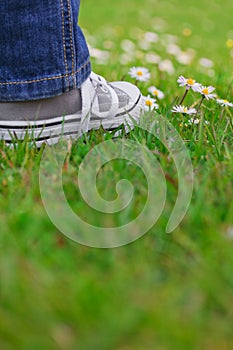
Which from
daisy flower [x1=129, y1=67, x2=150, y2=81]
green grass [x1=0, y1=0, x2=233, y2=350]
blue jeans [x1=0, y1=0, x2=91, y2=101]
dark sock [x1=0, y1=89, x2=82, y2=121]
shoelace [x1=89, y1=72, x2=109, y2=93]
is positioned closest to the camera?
green grass [x1=0, y1=0, x2=233, y2=350]

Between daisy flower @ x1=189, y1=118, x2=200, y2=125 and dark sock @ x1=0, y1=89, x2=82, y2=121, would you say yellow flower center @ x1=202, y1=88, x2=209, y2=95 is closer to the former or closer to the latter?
daisy flower @ x1=189, y1=118, x2=200, y2=125

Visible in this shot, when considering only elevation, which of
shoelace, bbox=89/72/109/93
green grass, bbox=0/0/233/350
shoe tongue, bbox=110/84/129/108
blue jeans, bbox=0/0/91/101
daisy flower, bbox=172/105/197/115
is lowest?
daisy flower, bbox=172/105/197/115

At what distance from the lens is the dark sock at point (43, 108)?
162 cm

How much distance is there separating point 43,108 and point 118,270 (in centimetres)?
81

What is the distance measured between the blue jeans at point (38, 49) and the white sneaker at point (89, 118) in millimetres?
74

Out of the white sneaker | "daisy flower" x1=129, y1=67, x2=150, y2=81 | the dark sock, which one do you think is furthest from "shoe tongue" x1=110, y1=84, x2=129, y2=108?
"daisy flower" x1=129, y1=67, x2=150, y2=81

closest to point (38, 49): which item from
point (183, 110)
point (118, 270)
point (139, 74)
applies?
point (183, 110)

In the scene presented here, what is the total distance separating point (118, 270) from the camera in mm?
938

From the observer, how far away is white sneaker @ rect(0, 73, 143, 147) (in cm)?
160

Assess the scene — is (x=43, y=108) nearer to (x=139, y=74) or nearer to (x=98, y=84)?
(x=98, y=84)

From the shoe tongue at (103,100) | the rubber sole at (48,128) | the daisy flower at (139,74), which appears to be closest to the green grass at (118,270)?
the rubber sole at (48,128)

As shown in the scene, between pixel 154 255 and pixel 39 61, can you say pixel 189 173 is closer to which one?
pixel 154 255

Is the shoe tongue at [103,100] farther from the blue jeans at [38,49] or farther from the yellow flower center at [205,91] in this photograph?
the yellow flower center at [205,91]

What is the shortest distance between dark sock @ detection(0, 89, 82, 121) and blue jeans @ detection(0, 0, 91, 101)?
0.10 ft
